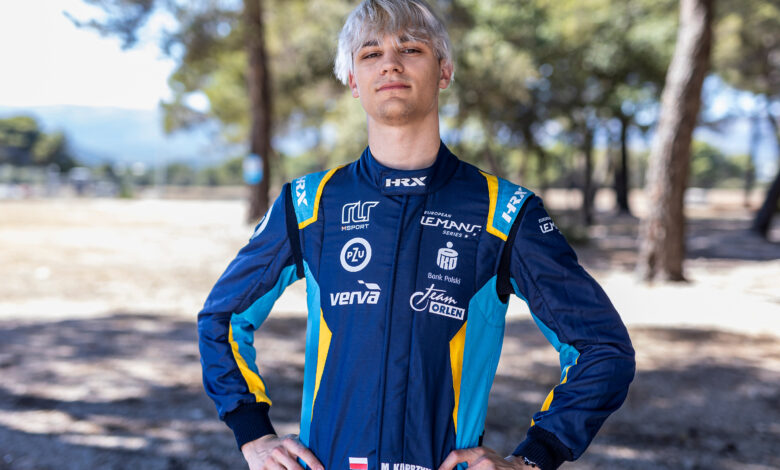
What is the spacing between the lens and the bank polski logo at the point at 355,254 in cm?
175

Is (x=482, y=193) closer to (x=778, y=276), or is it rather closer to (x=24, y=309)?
(x=24, y=309)

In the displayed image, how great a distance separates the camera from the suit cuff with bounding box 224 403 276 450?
5.86 feet

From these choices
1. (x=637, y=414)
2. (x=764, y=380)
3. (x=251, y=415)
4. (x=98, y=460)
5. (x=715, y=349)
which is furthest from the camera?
(x=715, y=349)

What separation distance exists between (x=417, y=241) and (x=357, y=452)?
588 millimetres

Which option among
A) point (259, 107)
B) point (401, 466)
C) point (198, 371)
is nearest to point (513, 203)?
point (401, 466)

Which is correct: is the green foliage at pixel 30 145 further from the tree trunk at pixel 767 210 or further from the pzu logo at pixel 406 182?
the pzu logo at pixel 406 182

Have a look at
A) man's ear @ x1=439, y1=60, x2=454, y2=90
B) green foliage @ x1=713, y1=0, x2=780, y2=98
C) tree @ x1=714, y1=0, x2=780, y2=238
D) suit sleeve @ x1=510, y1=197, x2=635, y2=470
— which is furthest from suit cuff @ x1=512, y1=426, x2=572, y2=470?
green foliage @ x1=713, y1=0, x2=780, y2=98

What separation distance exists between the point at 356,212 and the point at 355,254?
13cm

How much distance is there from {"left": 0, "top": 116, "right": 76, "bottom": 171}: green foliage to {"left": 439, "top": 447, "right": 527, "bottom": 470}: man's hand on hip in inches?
2473

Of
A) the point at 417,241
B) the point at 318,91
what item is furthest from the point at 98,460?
the point at 318,91

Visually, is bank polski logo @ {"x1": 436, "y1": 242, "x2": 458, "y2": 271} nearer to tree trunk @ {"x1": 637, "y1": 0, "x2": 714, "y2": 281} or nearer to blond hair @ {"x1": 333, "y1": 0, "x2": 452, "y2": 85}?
blond hair @ {"x1": 333, "y1": 0, "x2": 452, "y2": 85}

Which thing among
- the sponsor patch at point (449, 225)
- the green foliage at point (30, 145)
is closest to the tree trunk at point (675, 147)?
the sponsor patch at point (449, 225)

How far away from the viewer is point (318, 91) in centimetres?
2566

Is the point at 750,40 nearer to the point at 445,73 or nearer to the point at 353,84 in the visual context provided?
the point at 445,73
